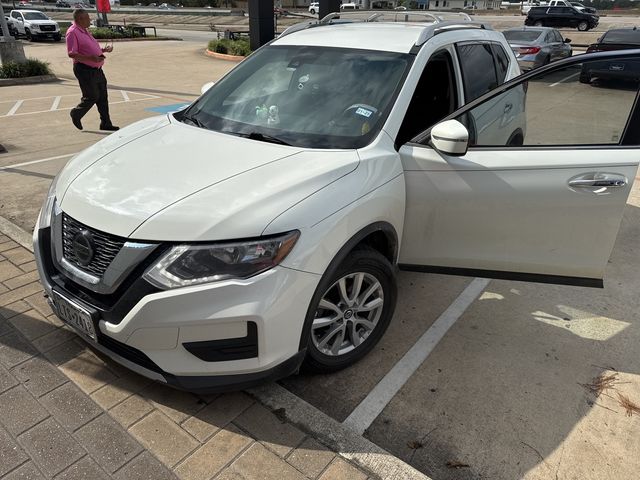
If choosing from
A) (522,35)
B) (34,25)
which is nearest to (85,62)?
(522,35)

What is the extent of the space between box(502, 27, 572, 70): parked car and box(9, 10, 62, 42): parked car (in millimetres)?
24720

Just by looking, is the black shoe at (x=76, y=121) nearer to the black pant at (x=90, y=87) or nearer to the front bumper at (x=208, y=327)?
the black pant at (x=90, y=87)

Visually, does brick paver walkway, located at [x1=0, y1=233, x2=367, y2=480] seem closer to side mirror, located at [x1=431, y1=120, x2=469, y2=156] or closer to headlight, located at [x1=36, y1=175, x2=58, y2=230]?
headlight, located at [x1=36, y1=175, x2=58, y2=230]

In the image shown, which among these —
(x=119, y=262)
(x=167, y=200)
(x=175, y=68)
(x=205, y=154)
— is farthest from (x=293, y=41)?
(x=175, y=68)

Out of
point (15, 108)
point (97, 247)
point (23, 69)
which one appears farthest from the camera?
point (23, 69)

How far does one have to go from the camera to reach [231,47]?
830 inches

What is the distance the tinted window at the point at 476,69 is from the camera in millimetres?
3625

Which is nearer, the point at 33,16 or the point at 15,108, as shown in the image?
the point at 15,108

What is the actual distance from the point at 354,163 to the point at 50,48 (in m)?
27.4

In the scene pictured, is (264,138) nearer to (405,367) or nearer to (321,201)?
(321,201)

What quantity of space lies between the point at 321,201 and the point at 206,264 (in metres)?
0.62

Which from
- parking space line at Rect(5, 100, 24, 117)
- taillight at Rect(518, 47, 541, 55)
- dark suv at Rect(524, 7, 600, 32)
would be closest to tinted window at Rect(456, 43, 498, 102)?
parking space line at Rect(5, 100, 24, 117)

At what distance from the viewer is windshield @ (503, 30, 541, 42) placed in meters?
15.2

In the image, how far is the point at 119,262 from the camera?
7.17ft
